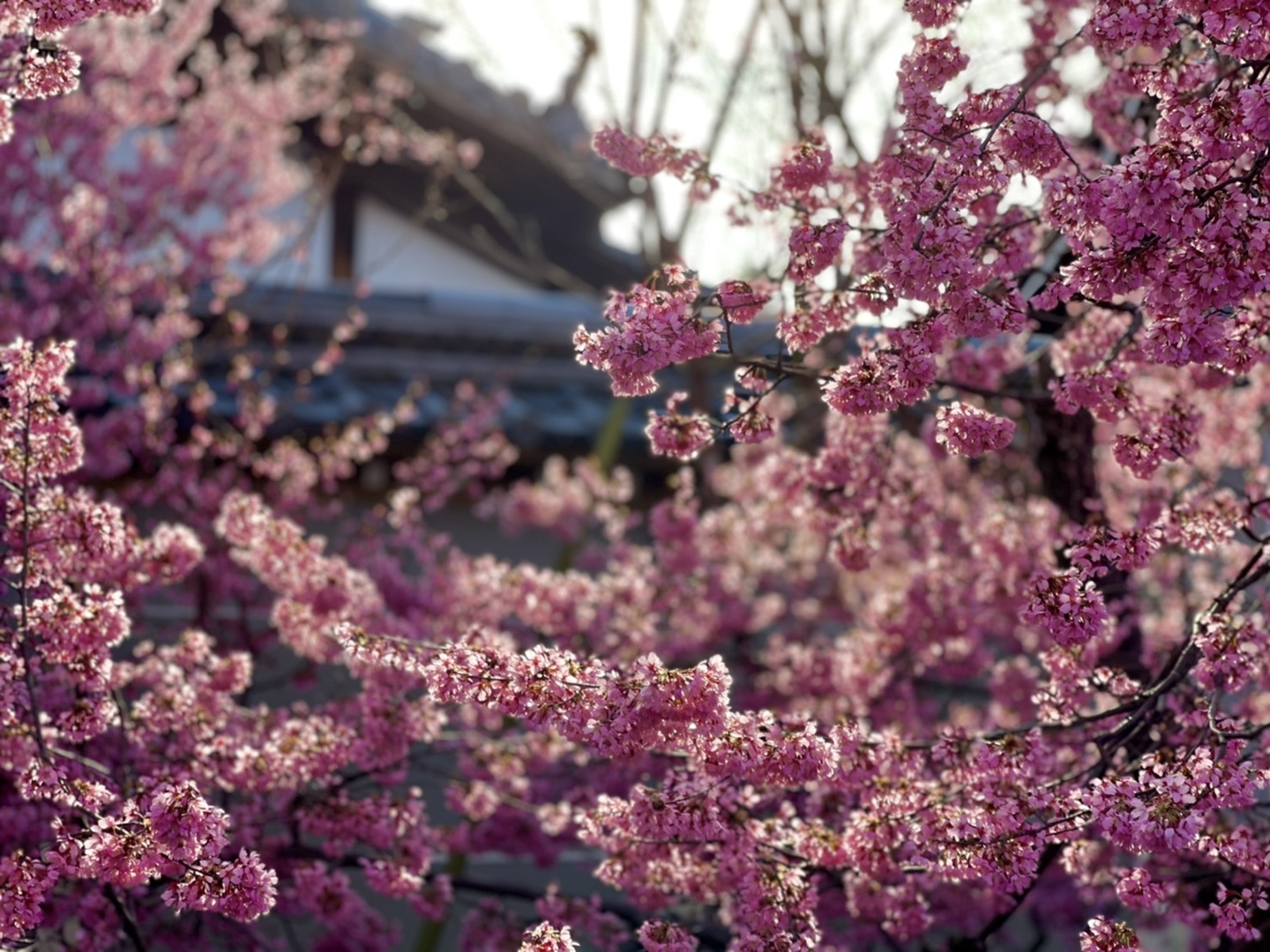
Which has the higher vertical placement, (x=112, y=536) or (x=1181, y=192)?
(x=1181, y=192)

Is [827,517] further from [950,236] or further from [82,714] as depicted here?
[82,714]

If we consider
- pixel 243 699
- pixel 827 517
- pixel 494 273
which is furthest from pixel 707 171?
pixel 494 273

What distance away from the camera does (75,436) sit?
4129mm

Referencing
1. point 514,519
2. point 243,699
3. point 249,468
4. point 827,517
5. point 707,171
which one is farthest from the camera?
point 514,519

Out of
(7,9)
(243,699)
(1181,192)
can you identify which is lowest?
(243,699)

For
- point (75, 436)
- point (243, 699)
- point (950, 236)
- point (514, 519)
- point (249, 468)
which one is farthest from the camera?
point (514, 519)

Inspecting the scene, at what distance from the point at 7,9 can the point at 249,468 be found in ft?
13.9

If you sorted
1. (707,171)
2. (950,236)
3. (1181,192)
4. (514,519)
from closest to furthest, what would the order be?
(1181,192), (950,236), (707,171), (514,519)

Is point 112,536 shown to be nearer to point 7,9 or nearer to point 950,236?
point 7,9

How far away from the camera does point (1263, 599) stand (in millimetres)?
4445

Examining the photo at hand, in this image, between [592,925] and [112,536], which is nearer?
[112,536]

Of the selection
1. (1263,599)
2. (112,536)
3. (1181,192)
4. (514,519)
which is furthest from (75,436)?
(514,519)

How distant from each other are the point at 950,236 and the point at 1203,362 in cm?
67

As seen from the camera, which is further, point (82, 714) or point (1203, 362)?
point (82, 714)
